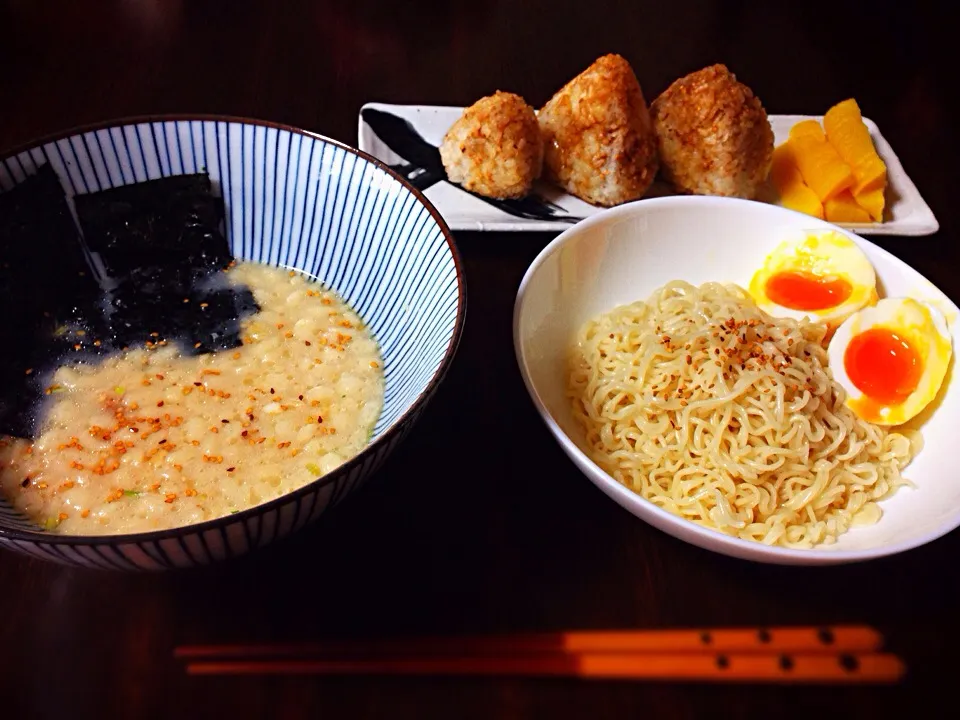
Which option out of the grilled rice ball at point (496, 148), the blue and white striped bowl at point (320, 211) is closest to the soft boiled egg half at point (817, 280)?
the grilled rice ball at point (496, 148)

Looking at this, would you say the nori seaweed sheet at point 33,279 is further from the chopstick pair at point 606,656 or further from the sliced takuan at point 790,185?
the sliced takuan at point 790,185

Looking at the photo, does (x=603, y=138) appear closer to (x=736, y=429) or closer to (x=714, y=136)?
(x=714, y=136)

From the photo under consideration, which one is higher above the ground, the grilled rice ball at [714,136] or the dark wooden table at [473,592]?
the grilled rice ball at [714,136]

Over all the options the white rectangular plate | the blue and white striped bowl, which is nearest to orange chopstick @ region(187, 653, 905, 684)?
the blue and white striped bowl

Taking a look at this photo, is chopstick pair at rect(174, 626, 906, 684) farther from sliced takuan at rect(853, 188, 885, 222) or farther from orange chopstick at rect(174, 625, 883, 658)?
sliced takuan at rect(853, 188, 885, 222)

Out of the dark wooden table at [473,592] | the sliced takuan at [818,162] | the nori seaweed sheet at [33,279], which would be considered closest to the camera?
the dark wooden table at [473,592]

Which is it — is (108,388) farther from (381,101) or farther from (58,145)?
(381,101)

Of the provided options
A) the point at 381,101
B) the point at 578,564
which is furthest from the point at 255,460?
the point at 381,101
